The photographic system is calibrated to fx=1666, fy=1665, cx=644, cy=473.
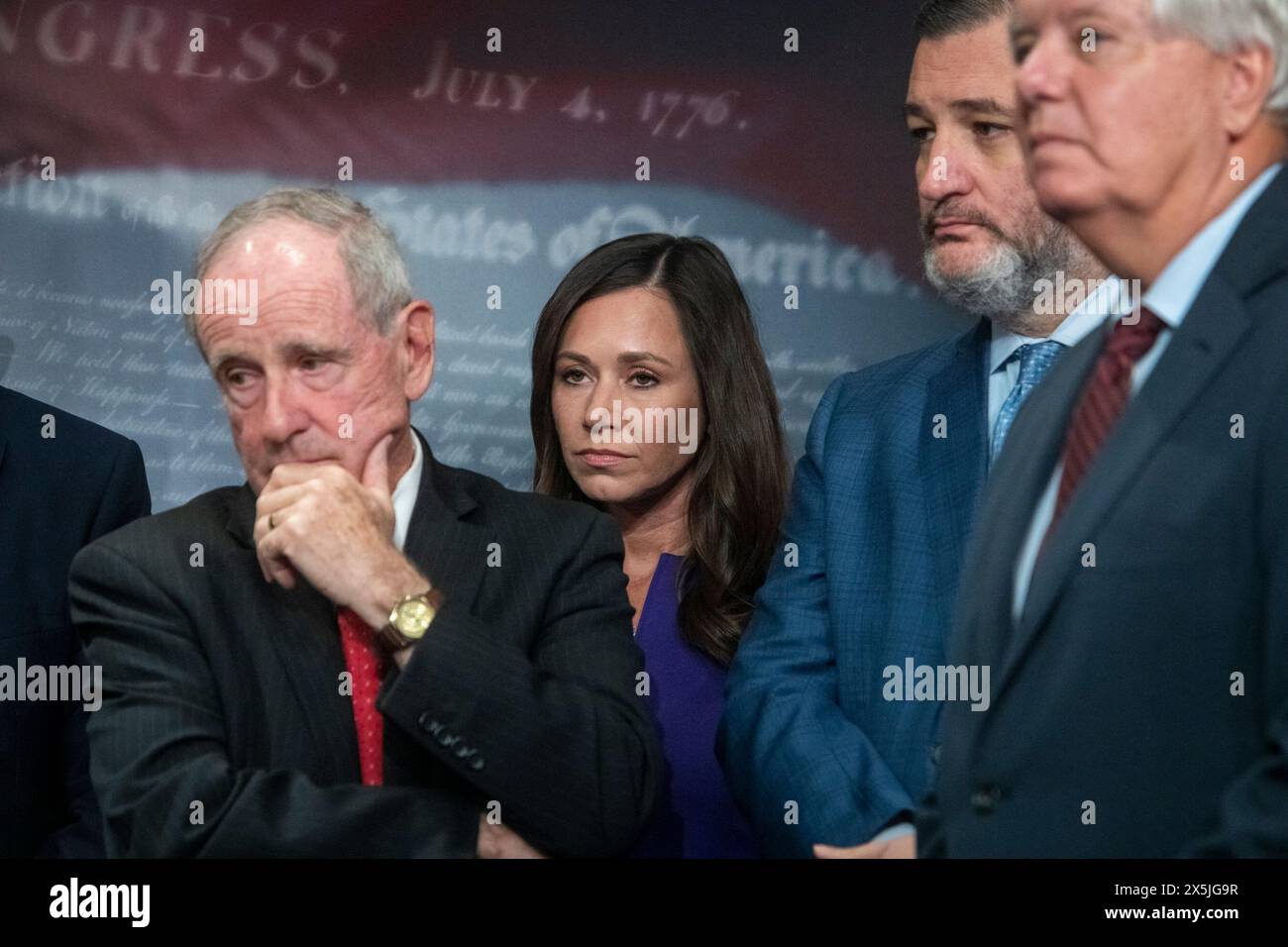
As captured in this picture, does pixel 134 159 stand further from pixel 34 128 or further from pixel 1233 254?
pixel 1233 254

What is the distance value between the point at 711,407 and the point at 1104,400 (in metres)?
1.25

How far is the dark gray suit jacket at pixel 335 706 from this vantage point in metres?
2.54

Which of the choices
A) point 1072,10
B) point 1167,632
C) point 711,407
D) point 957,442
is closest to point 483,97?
point 711,407

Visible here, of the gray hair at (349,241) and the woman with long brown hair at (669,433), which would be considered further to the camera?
the woman with long brown hair at (669,433)

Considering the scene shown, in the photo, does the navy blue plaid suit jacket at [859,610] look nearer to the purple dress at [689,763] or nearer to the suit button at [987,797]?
the purple dress at [689,763]

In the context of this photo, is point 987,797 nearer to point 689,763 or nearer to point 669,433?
point 689,763

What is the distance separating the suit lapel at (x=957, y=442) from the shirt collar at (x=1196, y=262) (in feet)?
2.24

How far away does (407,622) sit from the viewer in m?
2.57

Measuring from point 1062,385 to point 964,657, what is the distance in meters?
0.43

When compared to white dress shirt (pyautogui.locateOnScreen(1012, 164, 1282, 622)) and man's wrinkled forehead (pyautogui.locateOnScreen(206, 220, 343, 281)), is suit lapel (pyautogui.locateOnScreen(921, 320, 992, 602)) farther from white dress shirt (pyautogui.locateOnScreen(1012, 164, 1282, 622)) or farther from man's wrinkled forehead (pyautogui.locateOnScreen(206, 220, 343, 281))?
man's wrinkled forehead (pyautogui.locateOnScreen(206, 220, 343, 281))

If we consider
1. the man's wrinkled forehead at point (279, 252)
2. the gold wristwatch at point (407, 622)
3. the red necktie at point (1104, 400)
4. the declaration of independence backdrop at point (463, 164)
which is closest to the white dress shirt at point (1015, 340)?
the red necktie at point (1104, 400)

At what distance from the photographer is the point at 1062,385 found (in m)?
2.47
